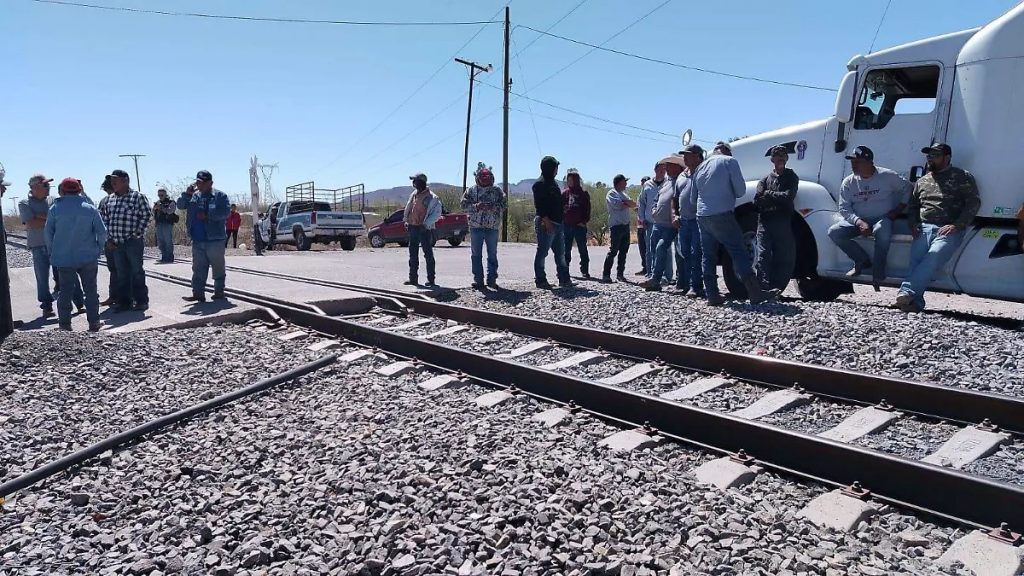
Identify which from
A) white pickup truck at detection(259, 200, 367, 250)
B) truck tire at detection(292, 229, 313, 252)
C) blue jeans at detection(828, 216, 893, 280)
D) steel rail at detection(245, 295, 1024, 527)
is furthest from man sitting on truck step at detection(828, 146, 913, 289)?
truck tire at detection(292, 229, 313, 252)

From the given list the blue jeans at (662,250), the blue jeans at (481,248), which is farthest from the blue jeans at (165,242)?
the blue jeans at (662,250)

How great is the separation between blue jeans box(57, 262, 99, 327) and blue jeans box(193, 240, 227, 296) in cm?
177

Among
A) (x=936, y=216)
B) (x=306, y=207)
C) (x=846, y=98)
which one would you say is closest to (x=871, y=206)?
(x=936, y=216)

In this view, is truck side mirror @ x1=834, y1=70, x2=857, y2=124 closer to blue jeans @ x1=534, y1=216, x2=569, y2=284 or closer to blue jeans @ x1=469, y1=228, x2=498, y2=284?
blue jeans @ x1=534, y1=216, x2=569, y2=284

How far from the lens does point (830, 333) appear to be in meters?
6.59

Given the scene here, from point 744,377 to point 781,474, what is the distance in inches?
77.4

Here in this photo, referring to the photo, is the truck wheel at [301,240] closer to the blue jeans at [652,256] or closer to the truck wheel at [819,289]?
the blue jeans at [652,256]

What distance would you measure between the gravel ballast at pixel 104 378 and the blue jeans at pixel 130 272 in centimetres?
206

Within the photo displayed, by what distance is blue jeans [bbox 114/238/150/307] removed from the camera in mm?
9227

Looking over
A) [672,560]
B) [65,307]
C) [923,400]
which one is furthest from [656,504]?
[65,307]

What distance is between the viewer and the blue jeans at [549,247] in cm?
1056

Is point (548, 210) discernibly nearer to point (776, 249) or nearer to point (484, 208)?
point (484, 208)

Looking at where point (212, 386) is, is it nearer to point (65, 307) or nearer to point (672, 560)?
point (65, 307)

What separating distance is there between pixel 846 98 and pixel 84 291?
29.2ft
